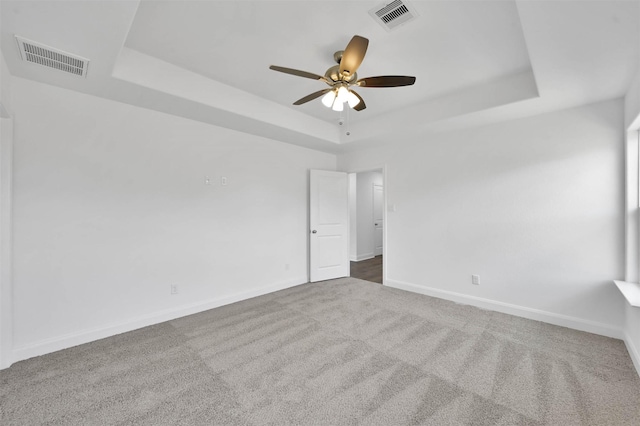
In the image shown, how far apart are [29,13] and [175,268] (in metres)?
2.45

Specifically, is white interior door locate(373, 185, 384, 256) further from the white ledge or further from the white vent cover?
the white vent cover

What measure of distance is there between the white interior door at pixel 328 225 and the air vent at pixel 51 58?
3.12m

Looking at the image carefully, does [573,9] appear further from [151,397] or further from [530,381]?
[151,397]

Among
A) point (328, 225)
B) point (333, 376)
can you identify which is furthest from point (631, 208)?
point (328, 225)

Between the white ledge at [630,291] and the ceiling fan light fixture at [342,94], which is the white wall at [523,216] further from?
the ceiling fan light fixture at [342,94]

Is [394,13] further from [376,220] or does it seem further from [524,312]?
[376,220]

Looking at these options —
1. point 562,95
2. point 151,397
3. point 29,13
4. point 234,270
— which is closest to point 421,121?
point 562,95

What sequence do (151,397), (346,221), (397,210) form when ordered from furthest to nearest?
(346,221), (397,210), (151,397)

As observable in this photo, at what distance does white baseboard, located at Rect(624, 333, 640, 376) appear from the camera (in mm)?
2082

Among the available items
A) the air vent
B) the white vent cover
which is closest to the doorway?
the white vent cover

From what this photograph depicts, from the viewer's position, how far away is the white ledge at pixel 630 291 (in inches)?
79.6

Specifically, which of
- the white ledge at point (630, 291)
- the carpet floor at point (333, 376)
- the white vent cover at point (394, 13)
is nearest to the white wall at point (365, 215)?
the carpet floor at point (333, 376)

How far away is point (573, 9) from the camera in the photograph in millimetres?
1449

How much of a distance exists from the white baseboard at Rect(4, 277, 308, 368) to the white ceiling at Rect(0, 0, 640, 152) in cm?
233
